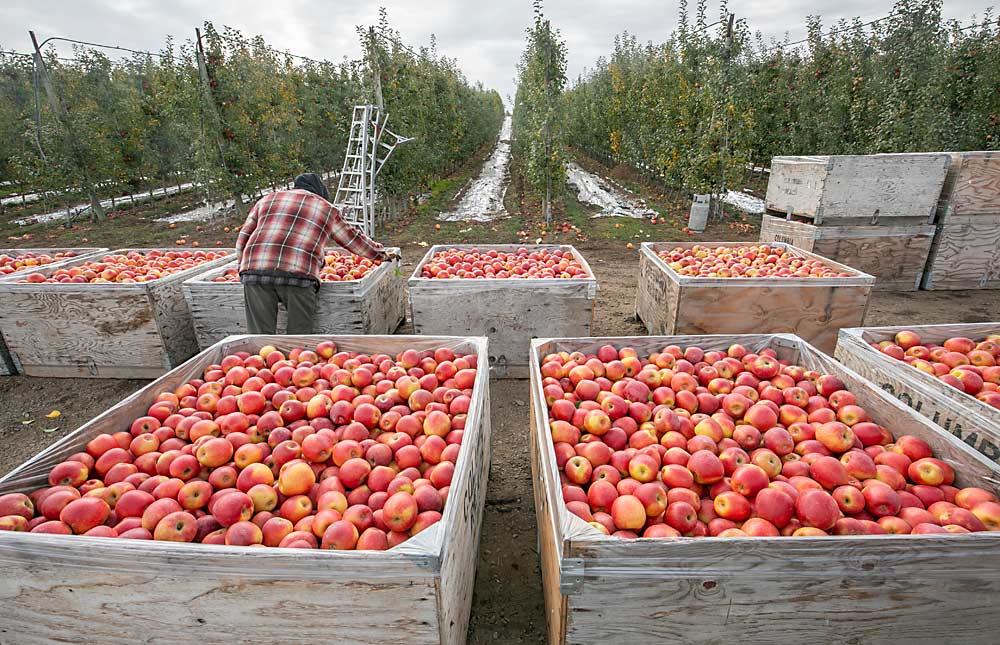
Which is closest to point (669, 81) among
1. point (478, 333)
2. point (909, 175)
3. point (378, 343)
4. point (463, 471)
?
point (909, 175)

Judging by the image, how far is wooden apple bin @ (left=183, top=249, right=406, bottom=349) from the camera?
15.9 feet

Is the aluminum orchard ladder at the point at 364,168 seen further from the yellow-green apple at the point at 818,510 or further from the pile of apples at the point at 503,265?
the yellow-green apple at the point at 818,510

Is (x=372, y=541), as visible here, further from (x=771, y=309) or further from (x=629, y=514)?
(x=771, y=309)

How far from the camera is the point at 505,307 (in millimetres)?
4883

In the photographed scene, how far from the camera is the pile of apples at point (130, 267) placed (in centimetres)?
509

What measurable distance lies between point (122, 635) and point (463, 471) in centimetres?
129

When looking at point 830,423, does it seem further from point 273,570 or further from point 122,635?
point 122,635

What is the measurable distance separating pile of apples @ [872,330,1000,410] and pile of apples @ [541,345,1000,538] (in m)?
0.68

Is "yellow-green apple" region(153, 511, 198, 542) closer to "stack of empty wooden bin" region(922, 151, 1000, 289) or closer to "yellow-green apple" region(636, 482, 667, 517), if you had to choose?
"yellow-green apple" region(636, 482, 667, 517)

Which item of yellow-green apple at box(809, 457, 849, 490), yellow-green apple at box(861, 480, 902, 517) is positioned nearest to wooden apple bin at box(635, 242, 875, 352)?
yellow-green apple at box(809, 457, 849, 490)

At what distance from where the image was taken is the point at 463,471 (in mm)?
2055

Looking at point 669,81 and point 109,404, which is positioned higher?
point 669,81

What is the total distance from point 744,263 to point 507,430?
10.9 ft

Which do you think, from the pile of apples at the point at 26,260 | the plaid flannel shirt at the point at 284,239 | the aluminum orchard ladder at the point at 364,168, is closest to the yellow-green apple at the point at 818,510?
the plaid flannel shirt at the point at 284,239
